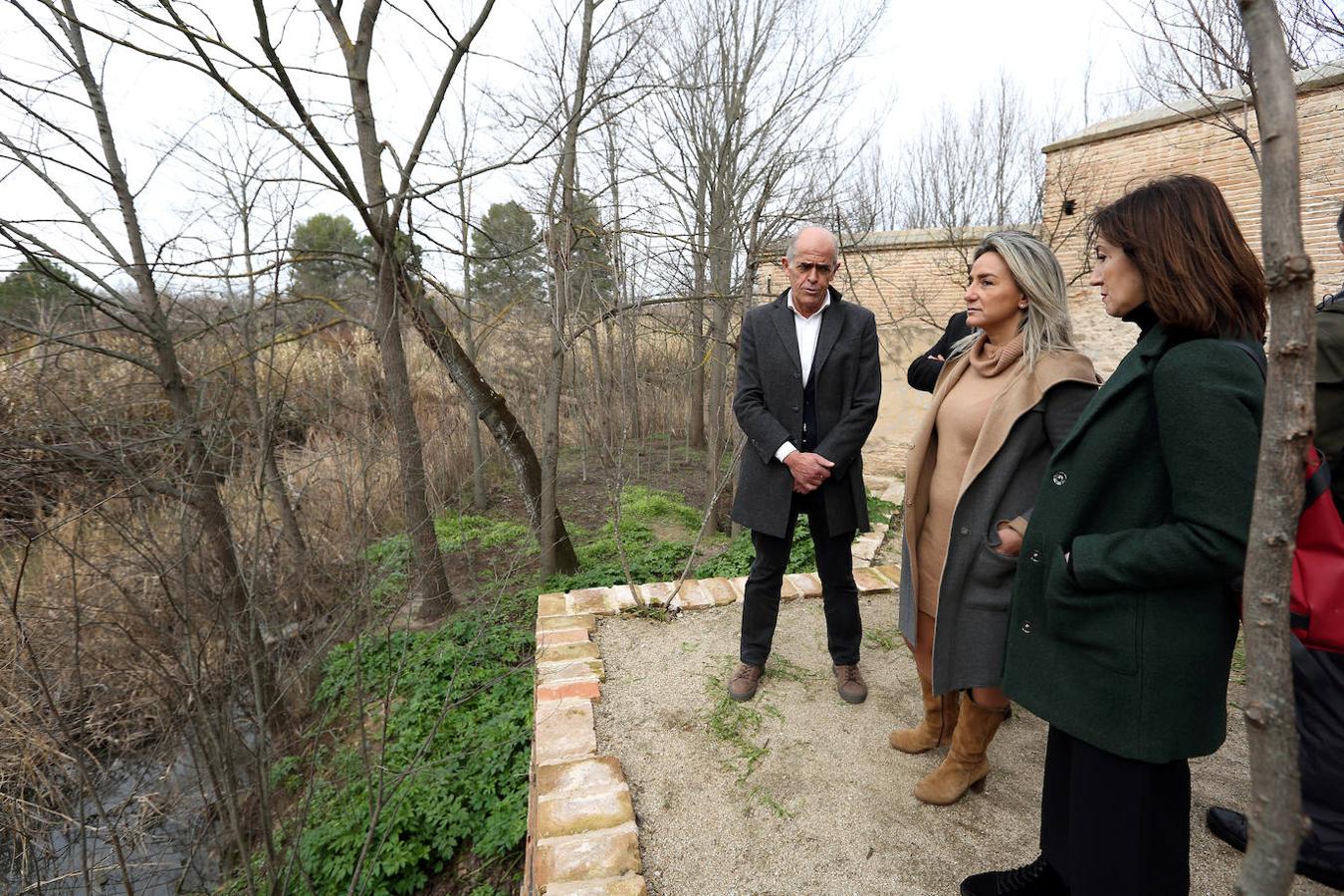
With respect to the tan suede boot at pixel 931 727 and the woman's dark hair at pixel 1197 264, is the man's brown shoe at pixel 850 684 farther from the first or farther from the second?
the woman's dark hair at pixel 1197 264

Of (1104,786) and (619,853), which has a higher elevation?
(1104,786)

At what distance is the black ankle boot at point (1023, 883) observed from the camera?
1673 millimetres

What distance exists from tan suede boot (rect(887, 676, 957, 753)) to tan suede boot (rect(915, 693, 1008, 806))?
8.0 inches

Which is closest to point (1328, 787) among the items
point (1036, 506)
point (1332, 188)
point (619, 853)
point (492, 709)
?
point (1036, 506)

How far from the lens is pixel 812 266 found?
2.51m

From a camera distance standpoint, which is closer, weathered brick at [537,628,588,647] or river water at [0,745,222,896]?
weathered brick at [537,628,588,647]

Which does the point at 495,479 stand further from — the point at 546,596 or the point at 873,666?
the point at 873,666

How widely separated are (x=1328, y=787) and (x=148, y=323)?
6431 millimetres

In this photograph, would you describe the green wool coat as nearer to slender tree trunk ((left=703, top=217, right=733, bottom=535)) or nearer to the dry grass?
the dry grass

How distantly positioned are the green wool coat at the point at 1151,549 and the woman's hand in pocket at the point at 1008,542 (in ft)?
0.99

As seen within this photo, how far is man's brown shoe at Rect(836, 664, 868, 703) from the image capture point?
8.81 feet

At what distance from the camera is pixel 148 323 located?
4.46m

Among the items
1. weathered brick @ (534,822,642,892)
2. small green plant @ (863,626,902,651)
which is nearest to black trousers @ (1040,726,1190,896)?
weathered brick @ (534,822,642,892)

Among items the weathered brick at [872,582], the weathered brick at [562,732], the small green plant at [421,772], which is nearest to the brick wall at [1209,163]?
the weathered brick at [872,582]
